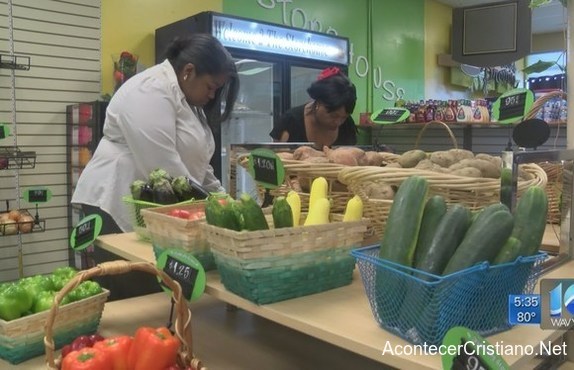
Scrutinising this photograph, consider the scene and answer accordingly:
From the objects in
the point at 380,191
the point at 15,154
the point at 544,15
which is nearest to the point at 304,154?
the point at 380,191

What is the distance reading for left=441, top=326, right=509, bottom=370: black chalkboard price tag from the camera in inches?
30.2

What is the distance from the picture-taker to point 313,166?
1498 mm

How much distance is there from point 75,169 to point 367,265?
3582 millimetres

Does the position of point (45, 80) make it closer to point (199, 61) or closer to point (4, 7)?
point (4, 7)

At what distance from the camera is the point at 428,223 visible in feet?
3.34

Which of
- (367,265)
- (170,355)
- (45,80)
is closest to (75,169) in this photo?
(45,80)

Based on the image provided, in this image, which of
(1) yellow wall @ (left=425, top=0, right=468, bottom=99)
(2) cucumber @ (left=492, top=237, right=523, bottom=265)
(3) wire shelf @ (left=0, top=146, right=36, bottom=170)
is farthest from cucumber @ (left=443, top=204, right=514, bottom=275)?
(1) yellow wall @ (left=425, top=0, right=468, bottom=99)

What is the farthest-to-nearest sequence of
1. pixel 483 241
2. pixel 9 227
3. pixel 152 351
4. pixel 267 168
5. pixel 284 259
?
pixel 9 227, pixel 267 168, pixel 152 351, pixel 284 259, pixel 483 241

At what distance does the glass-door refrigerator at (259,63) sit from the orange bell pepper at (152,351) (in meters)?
2.95

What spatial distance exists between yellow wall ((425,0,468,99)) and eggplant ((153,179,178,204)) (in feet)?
21.6

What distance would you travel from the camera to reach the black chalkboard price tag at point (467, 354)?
767 millimetres

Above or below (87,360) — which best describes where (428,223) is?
above

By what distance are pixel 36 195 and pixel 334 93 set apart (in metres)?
2.10

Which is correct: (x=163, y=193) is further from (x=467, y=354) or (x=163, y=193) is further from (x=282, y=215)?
(x=467, y=354)
